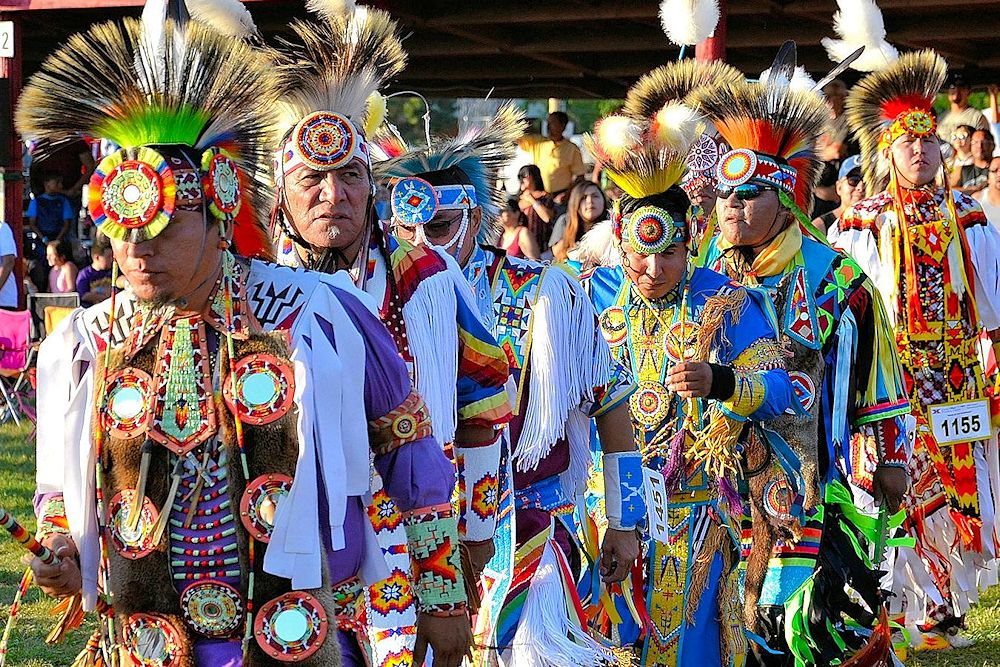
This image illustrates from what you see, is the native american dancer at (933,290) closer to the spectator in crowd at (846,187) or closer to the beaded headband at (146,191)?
the spectator in crowd at (846,187)

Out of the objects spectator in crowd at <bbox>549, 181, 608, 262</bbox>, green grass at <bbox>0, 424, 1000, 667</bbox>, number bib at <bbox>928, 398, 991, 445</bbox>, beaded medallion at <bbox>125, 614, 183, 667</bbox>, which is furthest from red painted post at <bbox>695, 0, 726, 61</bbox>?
beaded medallion at <bbox>125, 614, 183, 667</bbox>

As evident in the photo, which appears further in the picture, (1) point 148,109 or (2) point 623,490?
(2) point 623,490

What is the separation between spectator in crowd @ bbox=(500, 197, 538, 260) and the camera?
10.8 m

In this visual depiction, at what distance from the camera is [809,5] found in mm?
11227

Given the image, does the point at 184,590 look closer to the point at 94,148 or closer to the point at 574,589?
the point at 94,148

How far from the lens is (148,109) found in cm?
282

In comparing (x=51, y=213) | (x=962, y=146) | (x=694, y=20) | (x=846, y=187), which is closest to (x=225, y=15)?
(x=694, y=20)

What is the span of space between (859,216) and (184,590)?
16.4 ft

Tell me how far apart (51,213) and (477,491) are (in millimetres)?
11855

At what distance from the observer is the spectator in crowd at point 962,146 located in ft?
36.3

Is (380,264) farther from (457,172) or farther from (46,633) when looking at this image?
(46,633)

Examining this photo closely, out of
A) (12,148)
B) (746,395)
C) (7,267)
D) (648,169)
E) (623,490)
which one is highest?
(12,148)

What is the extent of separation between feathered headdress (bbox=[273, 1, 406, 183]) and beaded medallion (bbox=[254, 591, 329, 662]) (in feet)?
4.28

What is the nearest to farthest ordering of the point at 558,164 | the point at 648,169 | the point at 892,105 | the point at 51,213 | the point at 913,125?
the point at 648,169 → the point at 913,125 → the point at 892,105 → the point at 558,164 → the point at 51,213
